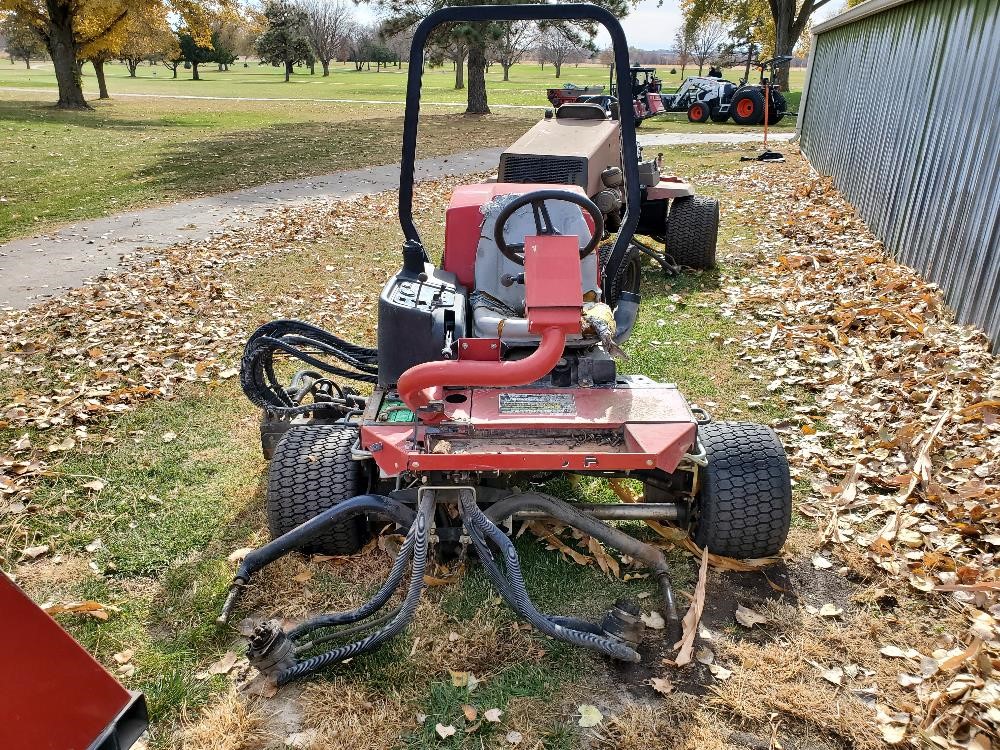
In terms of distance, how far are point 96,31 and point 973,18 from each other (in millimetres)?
25581

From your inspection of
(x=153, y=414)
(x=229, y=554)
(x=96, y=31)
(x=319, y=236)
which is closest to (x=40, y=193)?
(x=319, y=236)

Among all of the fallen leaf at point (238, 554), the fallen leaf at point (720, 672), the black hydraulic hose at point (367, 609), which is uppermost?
the black hydraulic hose at point (367, 609)

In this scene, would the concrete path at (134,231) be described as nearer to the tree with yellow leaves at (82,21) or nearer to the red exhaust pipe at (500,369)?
the red exhaust pipe at (500,369)

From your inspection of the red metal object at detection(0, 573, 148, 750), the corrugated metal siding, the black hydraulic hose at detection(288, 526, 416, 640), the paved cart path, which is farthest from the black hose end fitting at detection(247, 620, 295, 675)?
the paved cart path

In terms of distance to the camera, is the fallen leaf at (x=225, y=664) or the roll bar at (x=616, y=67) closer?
the fallen leaf at (x=225, y=664)

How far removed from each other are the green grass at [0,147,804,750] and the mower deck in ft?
2.05

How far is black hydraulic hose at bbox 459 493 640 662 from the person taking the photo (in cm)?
271

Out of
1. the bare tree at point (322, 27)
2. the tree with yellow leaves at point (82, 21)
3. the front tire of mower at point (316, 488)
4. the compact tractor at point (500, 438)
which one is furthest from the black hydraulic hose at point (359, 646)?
the bare tree at point (322, 27)

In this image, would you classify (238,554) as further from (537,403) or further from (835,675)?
(835,675)

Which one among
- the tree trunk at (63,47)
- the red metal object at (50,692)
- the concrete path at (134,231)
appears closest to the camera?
the red metal object at (50,692)

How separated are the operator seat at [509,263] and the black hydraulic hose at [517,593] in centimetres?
96

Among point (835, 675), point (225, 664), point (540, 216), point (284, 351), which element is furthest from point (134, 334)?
point (835, 675)

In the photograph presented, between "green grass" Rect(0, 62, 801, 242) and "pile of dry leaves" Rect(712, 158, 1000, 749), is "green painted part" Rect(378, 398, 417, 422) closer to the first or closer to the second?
"pile of dry leaves" Rect(712, 158, 1000, 749)

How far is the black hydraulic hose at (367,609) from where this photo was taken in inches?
111
